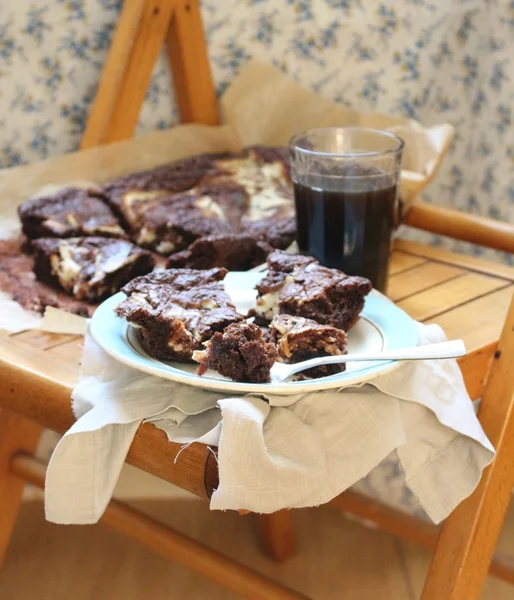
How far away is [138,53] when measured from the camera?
1217mm

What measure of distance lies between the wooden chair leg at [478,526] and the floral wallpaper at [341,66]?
0.73 m

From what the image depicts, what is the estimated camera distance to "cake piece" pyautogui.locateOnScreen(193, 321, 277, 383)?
0.58 metres

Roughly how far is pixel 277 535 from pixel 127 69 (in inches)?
30.1

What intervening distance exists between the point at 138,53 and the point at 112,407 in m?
0.77

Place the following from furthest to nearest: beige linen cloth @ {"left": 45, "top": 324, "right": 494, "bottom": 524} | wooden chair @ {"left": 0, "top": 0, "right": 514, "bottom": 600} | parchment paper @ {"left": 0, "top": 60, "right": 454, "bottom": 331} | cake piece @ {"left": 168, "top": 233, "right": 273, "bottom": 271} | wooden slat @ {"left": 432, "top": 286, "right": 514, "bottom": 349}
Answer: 1. parchment paper @ {"left": 0, "top": 60, "right": 454, "bottom": 331}
2. cake piece @ {"left": 168, "top": 233, "right": 273, "bottom": 271}
3. wooden slat @ {"left": 432, "top": 286, "right": 514, "bottom": 349}
4. wooden chair @ {"left": 0, "top": 0, "right": 514, "bottom": 600}
5. beige linen cloth @ {"left": 45, "top": 324, "right": 494, "bottom": 524}

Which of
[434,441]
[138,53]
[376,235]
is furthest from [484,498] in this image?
[138,53]

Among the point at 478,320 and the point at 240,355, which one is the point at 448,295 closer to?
the point at 478,320

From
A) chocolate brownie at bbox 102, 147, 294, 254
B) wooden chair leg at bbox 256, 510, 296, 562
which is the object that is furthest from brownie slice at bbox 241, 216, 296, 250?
wooden chair leg at bbox 256, 510, 296, 562

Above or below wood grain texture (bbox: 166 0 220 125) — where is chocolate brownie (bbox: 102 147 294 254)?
below

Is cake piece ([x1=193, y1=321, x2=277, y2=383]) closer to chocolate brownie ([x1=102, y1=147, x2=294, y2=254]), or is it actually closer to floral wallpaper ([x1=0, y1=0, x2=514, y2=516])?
chocolate brownie ([x1=102, y1=147, x2=294, y2=254])

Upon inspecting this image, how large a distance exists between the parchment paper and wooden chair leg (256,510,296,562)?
53cm

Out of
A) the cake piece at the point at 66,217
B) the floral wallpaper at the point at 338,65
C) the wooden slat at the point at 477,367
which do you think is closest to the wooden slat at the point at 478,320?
the wooden slat at the point at 477,367

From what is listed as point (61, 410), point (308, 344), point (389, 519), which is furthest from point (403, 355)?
point (389, 519)

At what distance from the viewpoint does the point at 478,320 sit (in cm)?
82
